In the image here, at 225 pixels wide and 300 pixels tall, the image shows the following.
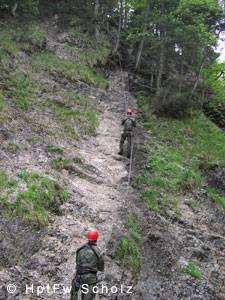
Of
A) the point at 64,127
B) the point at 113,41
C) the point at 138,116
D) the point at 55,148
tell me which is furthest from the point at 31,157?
the point at 113,41

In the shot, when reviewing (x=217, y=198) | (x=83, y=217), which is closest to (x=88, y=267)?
(x=83, y=217)

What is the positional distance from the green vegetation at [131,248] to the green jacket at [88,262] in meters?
2.88

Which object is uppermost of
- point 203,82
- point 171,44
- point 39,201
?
point 171,44

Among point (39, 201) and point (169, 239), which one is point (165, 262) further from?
point (39, 201)

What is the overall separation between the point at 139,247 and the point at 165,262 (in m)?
0.84

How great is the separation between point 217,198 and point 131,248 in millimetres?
7109

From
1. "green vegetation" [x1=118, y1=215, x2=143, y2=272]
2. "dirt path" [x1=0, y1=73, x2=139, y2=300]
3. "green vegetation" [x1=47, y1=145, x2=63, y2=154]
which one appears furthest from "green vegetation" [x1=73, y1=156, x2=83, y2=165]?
"green vegetation" [x1=118, y1=215, x2=143, y2=272]

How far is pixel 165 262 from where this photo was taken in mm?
12188

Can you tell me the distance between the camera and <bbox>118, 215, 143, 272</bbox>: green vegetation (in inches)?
444

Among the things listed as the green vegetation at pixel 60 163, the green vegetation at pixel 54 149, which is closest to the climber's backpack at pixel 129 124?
the green vegetation at pixel 54 149

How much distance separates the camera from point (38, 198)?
40.0 feet

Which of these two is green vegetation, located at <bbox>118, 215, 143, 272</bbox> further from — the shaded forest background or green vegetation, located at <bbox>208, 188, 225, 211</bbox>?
the shaded forest background

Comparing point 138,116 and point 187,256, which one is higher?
point 138,116

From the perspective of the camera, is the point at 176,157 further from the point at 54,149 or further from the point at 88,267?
the point at 88,267
